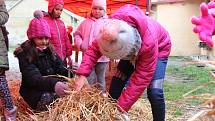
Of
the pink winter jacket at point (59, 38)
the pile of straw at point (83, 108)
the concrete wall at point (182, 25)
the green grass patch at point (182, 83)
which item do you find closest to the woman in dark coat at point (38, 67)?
the pile of straw at point (83, 108)

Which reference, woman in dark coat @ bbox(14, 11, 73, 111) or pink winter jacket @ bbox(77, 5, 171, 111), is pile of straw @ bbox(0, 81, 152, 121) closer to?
pink winter jacket @ bbox(77, 5, 171, 111)

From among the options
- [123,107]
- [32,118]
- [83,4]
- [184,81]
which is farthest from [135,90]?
[184,81]

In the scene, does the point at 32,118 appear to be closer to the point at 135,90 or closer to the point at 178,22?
the point at 135,90

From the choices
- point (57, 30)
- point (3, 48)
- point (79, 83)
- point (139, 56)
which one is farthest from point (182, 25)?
point (139, 56)

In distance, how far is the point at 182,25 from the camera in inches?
625

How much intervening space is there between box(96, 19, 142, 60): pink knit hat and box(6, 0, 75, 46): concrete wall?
1808 centimetres

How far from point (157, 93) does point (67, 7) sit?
4.24 metres

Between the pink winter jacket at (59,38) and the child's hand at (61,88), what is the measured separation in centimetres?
132

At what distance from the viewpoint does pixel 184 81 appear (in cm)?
805

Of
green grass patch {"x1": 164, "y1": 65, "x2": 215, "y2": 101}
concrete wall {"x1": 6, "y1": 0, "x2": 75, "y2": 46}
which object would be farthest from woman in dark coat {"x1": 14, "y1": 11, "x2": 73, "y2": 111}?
concrete wall {"x1": 6, "y1": 0, "x2": 75, "y2": 46}

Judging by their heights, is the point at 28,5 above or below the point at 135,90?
below

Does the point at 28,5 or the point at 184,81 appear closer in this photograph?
the point at 184,81

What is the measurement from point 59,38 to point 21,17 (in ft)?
56.8

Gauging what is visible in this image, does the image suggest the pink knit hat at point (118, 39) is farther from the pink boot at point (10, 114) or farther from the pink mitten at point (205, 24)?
the pink boot at point (10, 114)
